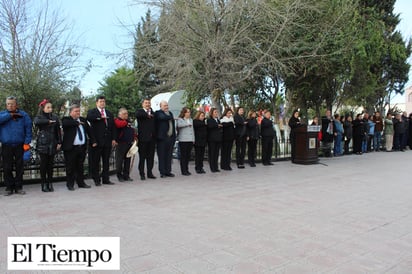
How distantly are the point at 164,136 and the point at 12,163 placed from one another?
138 inches

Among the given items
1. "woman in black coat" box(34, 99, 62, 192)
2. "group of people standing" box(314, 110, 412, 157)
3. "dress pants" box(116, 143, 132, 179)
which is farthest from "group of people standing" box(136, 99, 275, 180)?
"group of people standing" box(314, 110, 412, 157)

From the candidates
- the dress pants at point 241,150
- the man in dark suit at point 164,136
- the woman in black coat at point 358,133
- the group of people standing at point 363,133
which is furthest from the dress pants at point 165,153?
the woman in black coat at point 358,133

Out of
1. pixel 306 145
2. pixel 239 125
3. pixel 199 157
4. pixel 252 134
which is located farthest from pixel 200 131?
pixel 306 145

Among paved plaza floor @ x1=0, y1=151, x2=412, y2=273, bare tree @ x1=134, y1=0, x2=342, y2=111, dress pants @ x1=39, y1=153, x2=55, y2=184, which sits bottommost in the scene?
paved plaza floor @ x1=0, y1=151, x2=412, y2=273

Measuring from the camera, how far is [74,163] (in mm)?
7770

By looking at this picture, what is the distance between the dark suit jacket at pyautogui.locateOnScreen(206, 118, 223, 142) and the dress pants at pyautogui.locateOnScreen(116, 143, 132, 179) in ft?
8.01

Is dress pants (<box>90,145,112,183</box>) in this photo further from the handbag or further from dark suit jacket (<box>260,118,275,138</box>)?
dark suit jacket (<box>260,118,275,138</box>)

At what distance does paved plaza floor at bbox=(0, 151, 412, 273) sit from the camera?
376cm

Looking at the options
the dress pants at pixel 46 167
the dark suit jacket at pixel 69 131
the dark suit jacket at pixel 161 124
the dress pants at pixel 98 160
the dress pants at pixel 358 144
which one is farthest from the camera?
the dress pants at pixel 358 144

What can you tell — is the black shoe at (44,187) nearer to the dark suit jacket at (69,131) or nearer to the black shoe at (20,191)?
the black shoe at (20,191)

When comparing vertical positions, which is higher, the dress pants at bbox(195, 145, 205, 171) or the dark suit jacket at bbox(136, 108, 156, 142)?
the dark suit jacket at bbox(136, 108, 156, 142)

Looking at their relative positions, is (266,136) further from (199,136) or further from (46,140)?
(46,140)

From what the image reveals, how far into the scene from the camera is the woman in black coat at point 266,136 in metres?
11.7

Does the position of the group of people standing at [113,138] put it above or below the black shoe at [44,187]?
above
